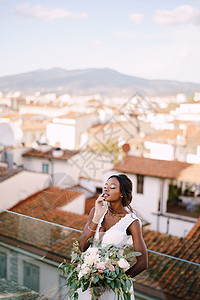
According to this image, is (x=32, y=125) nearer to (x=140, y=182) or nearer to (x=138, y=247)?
Answer: (x=140, y=182)

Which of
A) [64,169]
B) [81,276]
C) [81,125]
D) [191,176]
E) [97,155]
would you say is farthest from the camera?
[81,125]

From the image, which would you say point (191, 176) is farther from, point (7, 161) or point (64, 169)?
point (7, 161)

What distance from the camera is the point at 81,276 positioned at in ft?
2.90

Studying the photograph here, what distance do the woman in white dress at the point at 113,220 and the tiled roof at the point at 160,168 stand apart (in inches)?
264

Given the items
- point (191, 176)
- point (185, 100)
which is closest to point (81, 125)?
point (185, 100)

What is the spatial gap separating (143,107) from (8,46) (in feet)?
19.7

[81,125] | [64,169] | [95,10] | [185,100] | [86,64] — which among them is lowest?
[64,169]

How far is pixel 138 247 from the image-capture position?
88 cm

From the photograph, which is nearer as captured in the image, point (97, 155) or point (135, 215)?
point (135, 215)

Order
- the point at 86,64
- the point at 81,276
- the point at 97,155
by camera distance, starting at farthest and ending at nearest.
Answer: the point at 86,64 < the point at 97,155 < the point at 81,276

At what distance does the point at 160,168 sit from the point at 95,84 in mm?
6347

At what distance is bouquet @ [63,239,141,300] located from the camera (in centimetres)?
87

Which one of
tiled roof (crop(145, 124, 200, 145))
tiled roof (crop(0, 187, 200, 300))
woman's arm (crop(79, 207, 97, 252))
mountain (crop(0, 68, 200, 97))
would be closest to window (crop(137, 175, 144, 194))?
tiled roof (crop(145, 124, 200, 145))

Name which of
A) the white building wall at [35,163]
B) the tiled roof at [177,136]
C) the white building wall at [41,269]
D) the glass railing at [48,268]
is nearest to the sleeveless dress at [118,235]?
the glass railing at [48,268]
